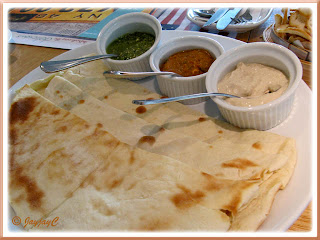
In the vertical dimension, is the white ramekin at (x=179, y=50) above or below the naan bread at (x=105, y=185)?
above

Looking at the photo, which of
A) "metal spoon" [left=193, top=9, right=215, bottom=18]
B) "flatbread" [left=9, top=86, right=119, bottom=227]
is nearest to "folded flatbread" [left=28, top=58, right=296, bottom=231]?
"flatbread" [left=9, top=86, right=119, bottom=227]

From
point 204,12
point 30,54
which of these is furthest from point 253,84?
point 30,54

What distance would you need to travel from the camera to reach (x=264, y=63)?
1844 millimetres

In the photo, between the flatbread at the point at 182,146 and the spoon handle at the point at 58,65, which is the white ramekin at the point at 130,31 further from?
the flatbread at the point at 182,146

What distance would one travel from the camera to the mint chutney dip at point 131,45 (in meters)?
2.31

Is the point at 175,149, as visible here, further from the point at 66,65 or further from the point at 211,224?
the point at 66,65

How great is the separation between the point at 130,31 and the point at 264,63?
133cm

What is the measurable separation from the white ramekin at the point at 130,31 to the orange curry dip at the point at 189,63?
0.72ft

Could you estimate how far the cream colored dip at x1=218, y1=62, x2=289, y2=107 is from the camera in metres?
1.63

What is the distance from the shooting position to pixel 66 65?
2160 millimetres

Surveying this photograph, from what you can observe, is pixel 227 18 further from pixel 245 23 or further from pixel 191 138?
pixel 191 138

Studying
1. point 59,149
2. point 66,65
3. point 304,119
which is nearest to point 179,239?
point 59,149

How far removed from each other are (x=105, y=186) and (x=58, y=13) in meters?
3.46

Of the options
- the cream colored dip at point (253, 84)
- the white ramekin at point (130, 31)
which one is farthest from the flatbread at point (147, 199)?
the white ramekin at point (130, 31)
